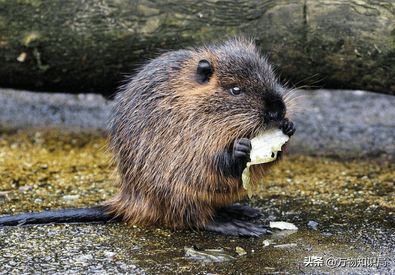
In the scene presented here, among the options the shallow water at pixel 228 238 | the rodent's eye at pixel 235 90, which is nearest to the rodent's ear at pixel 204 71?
the rodent's eye at pixel 235 90

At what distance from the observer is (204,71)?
413 cm

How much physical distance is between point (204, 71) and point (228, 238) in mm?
1317

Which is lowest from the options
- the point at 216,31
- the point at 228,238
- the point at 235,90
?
the point at 228,238

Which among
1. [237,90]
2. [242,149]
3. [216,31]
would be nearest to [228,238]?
[242,149]

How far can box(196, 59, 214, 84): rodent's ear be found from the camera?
410 centimetres

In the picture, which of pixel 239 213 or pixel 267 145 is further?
pixel 239 213

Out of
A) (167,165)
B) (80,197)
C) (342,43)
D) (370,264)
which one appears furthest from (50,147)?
(370,264)

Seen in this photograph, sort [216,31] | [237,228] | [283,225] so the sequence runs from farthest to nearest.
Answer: [216,31], [283,225], [237,228]

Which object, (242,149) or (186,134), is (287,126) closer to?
(242,149)

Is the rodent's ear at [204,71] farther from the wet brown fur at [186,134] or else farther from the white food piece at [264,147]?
the white food piece at [264,147]

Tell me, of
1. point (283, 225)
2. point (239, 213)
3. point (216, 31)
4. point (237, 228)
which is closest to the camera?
point (237, 228)

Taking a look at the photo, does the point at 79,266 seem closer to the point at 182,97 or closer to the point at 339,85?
the point at 182,97

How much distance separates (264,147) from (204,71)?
76 cm

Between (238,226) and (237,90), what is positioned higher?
(237,90)
